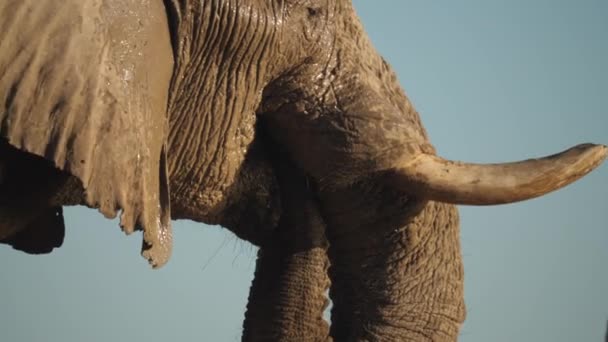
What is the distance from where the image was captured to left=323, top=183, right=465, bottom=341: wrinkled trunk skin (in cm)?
606

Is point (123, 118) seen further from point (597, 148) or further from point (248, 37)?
point (597, 148)

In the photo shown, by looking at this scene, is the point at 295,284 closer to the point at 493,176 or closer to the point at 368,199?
the point at 368,199

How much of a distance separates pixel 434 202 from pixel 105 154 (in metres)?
1.56

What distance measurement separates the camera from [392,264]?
20.0 ft

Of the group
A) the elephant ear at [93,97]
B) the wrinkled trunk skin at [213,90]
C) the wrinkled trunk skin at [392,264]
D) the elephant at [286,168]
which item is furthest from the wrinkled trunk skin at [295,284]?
the elephant ear at [93,97]

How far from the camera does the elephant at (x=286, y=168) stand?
5207mm

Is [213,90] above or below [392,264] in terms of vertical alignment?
above

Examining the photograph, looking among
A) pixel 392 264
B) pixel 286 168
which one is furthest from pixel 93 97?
pixel 392 264

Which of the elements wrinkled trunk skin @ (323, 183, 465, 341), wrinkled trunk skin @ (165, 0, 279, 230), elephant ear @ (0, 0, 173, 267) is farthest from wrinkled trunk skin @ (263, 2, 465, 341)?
elephant ear @ (0, 0, 173, 267)

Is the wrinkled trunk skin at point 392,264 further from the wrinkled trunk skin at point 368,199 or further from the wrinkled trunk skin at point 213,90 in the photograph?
the wrinkled trunk skin at point 213,90

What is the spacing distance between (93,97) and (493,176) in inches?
58.1

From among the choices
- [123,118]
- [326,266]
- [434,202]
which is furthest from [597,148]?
[123,118]

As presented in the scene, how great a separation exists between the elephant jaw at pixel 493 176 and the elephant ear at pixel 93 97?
3.15ft

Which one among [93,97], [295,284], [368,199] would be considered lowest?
[93,97]
